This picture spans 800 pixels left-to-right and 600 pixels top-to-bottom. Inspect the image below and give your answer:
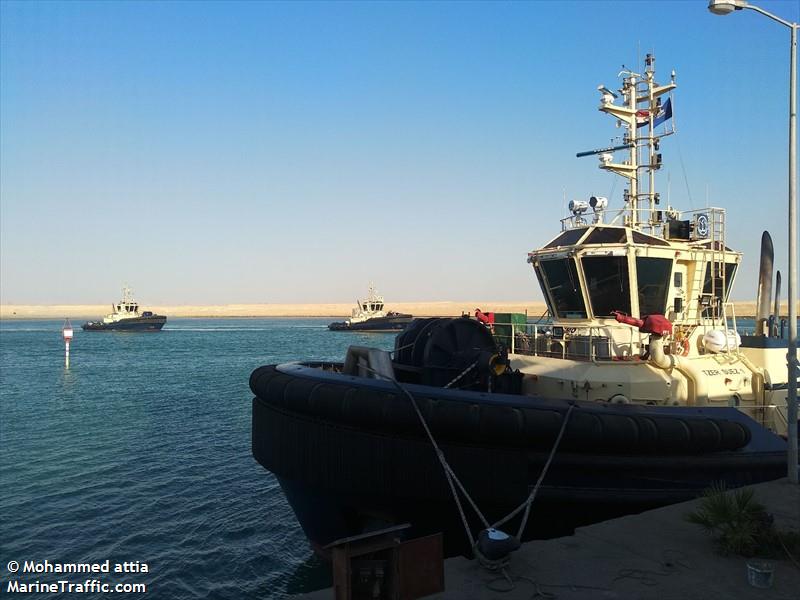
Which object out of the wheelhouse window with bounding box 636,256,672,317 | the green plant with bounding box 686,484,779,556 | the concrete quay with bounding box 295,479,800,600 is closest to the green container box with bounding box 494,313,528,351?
the wheelhouse window with bounding box 636,256,672,317

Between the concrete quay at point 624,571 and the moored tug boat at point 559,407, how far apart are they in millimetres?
603

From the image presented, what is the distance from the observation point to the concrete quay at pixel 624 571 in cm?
435

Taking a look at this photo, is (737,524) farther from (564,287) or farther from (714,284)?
(714,284)

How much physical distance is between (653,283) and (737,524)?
19.5ft

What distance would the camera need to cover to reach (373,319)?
9006 centimetres

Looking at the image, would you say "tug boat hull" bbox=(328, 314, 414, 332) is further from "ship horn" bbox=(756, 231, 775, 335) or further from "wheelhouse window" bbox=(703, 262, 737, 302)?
"wheelhouse window" bbox=(703, 262, 737, 302)

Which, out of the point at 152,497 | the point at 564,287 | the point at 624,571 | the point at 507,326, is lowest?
the point at 152,497

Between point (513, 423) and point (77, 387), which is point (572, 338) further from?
point (77, 387)

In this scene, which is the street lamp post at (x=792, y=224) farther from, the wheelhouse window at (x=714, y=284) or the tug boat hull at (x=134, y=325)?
the tug boat hull at (x=134, y=325)

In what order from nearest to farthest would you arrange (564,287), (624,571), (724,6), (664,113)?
(624,571), (724,6), (564,287), (664,113)

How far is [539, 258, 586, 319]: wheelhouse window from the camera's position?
34.9 ft

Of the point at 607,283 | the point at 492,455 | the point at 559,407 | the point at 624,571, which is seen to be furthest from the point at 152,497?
the point at 624,571

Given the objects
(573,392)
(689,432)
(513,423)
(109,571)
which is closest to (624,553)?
(513,423)

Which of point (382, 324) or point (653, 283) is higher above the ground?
point (653, 283)
